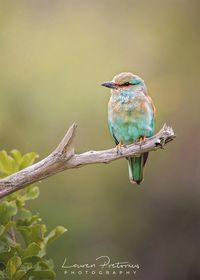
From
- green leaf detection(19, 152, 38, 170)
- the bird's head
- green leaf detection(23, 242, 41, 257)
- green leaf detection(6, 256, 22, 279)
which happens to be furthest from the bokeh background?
green leaf detection(6, 256, 22, 279)

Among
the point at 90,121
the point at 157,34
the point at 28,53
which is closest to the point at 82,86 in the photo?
the point at 90,121

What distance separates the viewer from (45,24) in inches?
368

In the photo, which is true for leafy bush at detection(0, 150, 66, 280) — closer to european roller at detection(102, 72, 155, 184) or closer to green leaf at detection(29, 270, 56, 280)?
green leaf at detection(29, 270, 56, 280)

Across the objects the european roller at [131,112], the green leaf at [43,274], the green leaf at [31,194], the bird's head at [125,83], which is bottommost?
the green leaf at [43,274]

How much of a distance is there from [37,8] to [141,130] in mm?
4738

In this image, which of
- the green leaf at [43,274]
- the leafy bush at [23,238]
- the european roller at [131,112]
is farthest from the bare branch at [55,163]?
the european roller at [131,112]

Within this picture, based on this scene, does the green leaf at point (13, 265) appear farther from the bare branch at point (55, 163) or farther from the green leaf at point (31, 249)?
the bare branch at point (55, 163)

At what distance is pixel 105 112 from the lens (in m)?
8.13

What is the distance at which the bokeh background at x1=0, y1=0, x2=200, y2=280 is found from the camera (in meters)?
8.16

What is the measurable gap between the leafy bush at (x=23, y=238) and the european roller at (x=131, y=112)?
107cm

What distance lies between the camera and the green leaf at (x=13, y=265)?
362 cm

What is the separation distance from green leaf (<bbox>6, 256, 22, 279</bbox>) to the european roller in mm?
1637

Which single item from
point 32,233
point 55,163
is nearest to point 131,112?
point 55,163

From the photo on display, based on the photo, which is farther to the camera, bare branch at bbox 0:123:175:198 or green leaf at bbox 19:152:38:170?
green leaf at bbox 19:152:38:170
